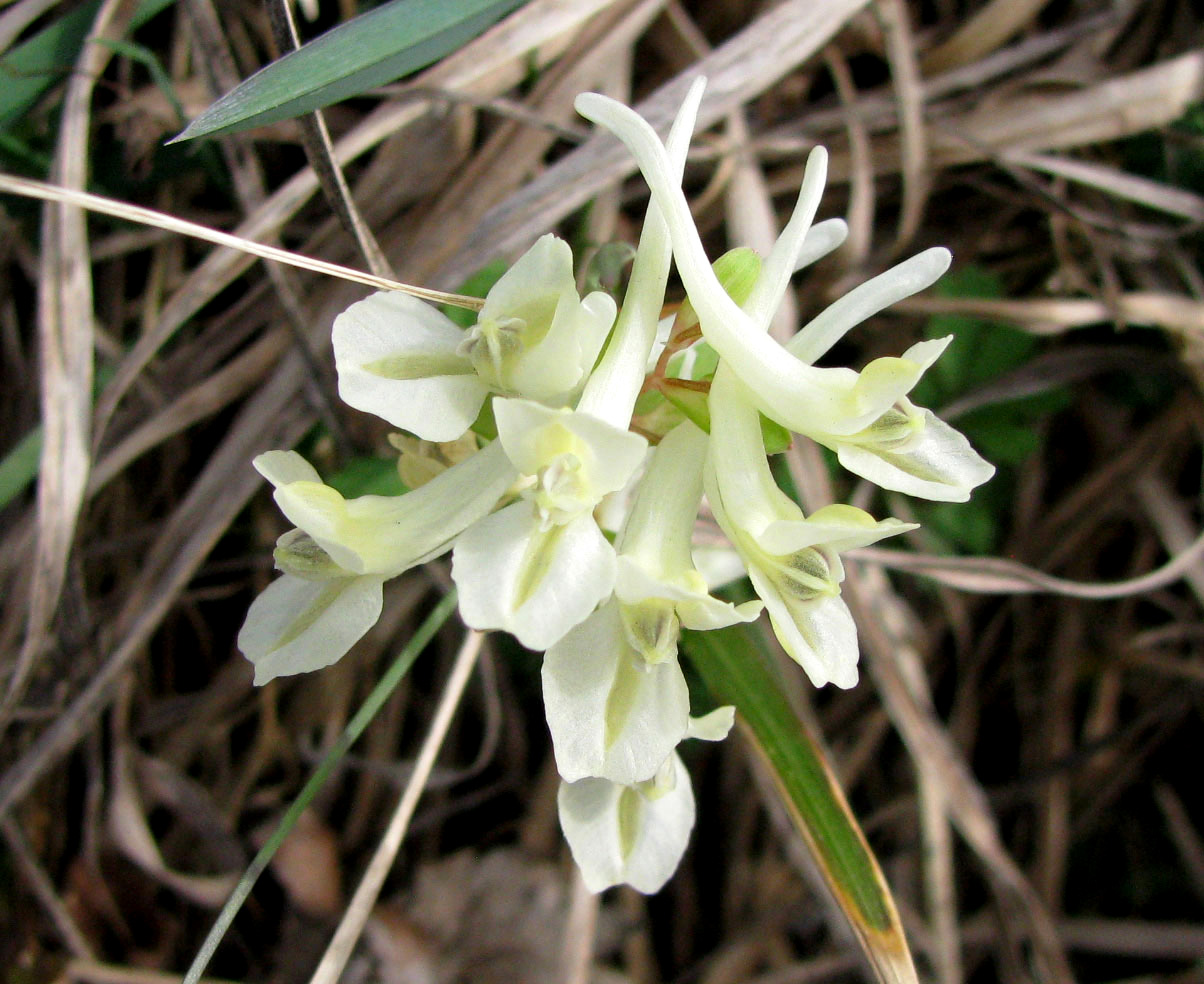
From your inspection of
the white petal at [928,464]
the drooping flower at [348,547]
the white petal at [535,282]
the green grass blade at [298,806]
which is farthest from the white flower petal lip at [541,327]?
the green grass blade at [298,806]

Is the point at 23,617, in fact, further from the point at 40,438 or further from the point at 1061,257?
the point at 1061,257

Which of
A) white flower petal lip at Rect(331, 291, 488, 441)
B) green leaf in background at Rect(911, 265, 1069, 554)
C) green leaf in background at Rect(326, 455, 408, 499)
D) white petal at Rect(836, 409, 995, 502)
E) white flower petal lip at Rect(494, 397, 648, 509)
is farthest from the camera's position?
green leaf in background at Rect(911, 265, 1069, 554)

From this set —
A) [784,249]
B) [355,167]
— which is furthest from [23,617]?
[784,249]

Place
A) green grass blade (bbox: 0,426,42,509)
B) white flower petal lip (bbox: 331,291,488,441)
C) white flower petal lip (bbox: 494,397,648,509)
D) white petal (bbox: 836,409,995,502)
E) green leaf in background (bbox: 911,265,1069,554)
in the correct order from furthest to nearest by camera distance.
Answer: green leaf in background (bbox: 911,265,1069,554) < green grass blade (bbox: 0,426,42,509) < white petal (bbox: 836,409,995,502) < white flower petal lip (bbox: 331,291,488,441) < white flower petal lip (bbox: 494,397,648,509)

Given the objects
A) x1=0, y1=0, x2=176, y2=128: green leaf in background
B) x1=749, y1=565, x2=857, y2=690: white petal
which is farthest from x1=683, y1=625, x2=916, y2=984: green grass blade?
x1=0, y1=0, x2=176, y2=128: green leaf in background

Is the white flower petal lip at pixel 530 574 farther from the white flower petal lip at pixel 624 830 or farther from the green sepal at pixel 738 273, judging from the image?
the white flower petal lip at pixel 624 830

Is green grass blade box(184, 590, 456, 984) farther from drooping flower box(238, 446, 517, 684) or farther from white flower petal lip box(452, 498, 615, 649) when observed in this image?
white flower petal lip box(452, 498, 615, 649)

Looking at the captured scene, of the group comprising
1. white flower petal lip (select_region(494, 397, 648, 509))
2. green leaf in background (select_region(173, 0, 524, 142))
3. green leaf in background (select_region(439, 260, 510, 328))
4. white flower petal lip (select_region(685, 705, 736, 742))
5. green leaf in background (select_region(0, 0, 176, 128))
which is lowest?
white flower petal lip (select_region(685, 705, 736, 742))
